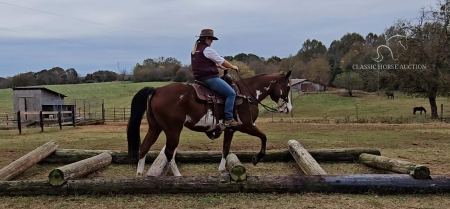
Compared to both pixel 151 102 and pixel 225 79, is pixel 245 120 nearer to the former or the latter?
pixel 225 79

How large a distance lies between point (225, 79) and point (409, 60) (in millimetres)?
25389

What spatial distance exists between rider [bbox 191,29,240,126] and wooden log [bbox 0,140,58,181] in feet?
12.0

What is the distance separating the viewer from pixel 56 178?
516 centimetres

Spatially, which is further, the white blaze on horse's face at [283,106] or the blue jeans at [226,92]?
the white blaze on horse's face at [283,106]

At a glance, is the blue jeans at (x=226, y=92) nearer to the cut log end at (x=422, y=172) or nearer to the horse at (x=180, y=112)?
the horse at (x=180, y=112)

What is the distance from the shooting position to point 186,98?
18.8 feet

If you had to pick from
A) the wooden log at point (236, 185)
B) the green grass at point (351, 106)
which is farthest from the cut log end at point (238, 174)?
the green grass at point (351, 106)

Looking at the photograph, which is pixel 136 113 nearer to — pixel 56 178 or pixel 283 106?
pixel 56 178

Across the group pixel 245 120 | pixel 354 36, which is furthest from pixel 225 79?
pixel 354 36

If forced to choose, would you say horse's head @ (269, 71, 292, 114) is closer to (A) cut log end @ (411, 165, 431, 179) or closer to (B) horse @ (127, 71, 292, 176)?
(B) horse @ (127, 71, 292, 176)

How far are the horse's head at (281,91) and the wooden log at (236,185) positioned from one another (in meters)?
1.80

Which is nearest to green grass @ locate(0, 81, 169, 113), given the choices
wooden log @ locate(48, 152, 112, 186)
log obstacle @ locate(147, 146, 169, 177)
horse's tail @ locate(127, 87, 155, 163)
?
wooden log @ locate(48, 152, 112, 186)

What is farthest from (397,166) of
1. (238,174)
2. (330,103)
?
(330,103)

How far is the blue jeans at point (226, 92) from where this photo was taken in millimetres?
5922
